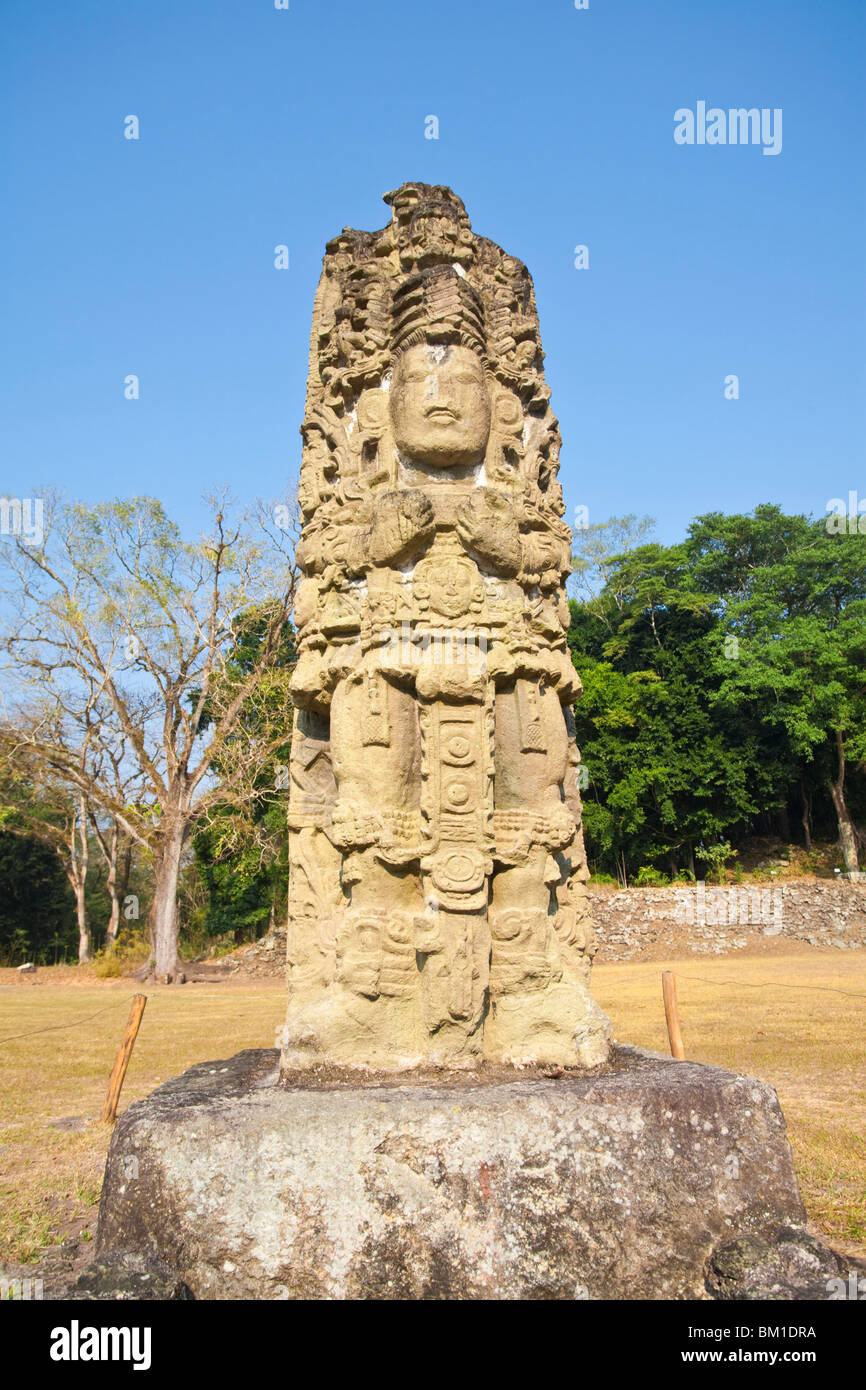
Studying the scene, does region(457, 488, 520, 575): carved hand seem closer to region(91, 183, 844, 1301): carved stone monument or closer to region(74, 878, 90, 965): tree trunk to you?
region(91, 183, 844, 1301): carved stone monument

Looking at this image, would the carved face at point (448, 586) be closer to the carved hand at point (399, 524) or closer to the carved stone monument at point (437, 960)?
the carved stone monument at point (437, 960)

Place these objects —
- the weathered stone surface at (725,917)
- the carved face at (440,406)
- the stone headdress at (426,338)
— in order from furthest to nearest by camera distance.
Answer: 1. the weathered stone surface at (725,917)
2. the stone headdress at (426,338)
3. the carved face at (440,406)

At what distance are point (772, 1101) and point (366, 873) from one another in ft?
5.47

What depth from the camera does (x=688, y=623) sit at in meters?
28.0

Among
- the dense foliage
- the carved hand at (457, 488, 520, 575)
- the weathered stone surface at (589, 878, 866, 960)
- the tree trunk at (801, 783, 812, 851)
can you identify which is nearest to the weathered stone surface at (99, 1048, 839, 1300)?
the carved hand at (457, 488, 520, 575)

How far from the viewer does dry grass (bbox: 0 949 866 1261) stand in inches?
170

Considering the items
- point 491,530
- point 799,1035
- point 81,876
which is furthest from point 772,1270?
point 81,876

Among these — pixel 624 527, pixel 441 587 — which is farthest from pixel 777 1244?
pixel 624 527

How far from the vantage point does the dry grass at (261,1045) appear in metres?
4.31

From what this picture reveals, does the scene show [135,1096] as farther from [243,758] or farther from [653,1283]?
[243,758]

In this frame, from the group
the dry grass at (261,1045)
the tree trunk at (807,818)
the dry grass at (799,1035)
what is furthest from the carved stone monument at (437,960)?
the tree trunk at (807,818)

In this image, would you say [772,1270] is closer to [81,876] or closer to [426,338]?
[426,338]

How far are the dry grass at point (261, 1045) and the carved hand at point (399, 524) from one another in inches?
125

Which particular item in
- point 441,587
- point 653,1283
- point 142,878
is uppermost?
point 441,587
